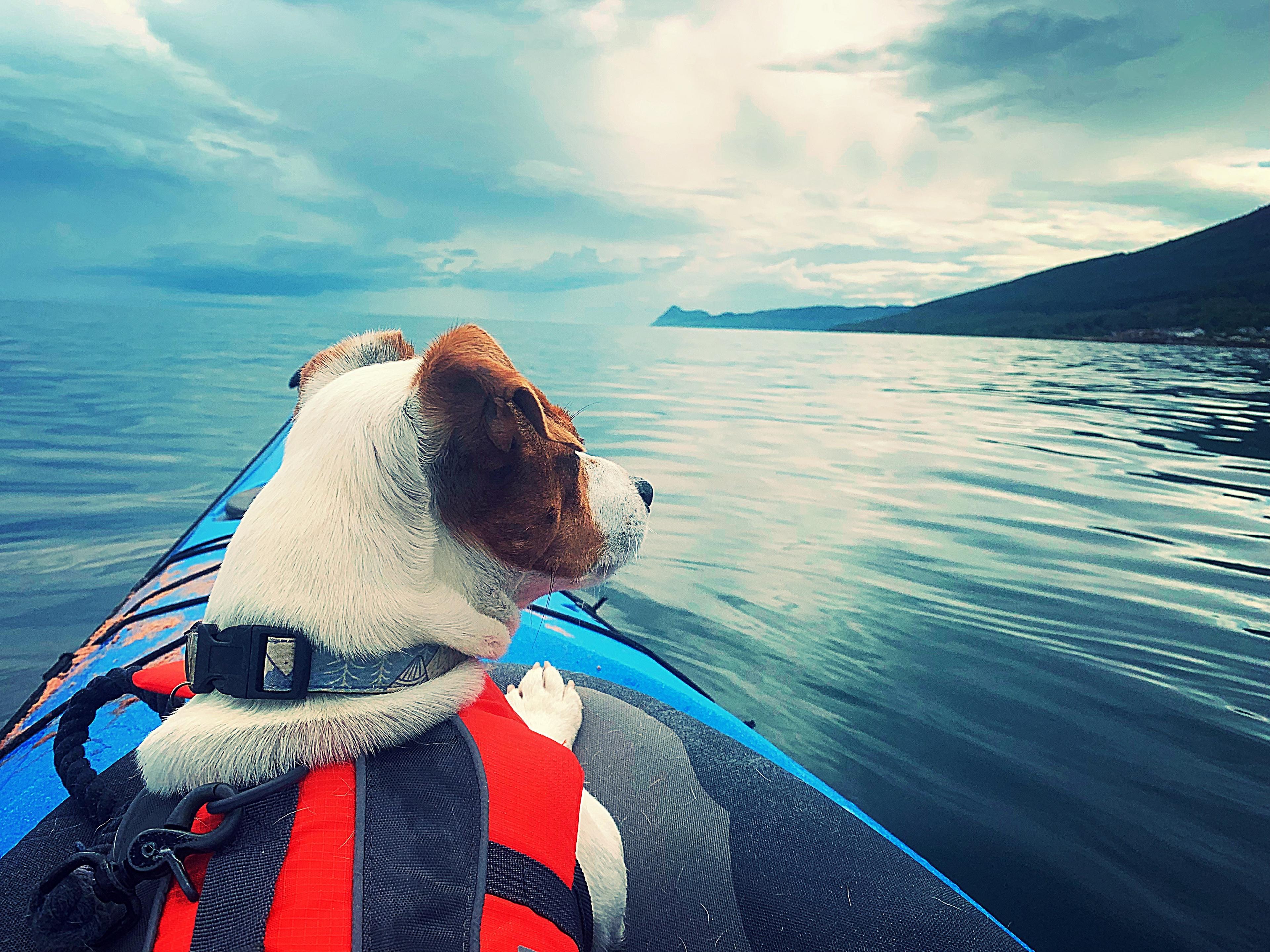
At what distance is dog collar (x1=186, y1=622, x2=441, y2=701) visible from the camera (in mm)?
1284

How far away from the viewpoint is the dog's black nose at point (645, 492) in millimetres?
2121

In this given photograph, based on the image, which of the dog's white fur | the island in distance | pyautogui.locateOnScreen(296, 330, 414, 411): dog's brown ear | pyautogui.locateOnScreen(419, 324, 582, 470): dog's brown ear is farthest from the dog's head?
the island in distance

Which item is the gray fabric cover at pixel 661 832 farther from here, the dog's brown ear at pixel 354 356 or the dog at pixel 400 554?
the dog's brown ear at pixel 354 356

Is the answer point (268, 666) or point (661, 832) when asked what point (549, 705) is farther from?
point (268, 666)

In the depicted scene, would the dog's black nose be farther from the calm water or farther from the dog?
the calm water

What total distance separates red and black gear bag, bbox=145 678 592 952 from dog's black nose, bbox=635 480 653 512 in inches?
34.0

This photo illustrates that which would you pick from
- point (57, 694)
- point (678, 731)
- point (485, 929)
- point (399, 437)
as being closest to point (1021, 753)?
→ point (678, 731)

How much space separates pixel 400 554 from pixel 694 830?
4.94 feet

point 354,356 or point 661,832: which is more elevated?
point 354,356

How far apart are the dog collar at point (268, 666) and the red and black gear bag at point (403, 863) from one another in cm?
16

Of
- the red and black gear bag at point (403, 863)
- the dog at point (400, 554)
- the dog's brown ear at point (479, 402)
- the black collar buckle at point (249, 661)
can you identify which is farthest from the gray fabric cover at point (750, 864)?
the dog's brown ear at point (479, 402)

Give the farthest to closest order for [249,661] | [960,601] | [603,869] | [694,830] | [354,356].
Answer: [960,601]
[694,830]
[354,356]
[603,869]
[249,661]

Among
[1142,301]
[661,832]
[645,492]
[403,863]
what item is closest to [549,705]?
[661,832]

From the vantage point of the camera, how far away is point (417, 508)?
1.49 meters
